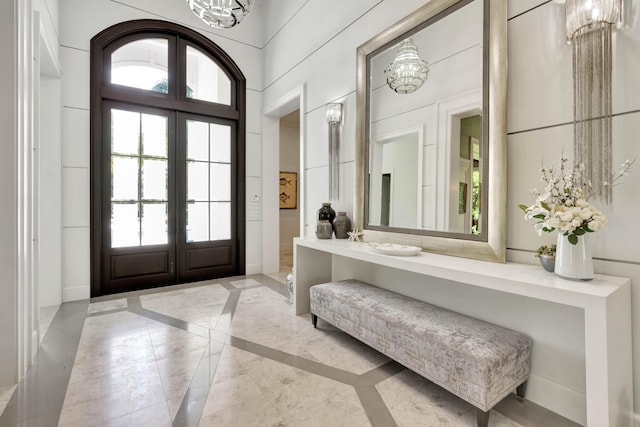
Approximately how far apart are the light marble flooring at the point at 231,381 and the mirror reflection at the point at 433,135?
3.66ft

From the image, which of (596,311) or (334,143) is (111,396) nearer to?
(596,311)

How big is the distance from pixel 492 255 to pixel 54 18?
493 cm

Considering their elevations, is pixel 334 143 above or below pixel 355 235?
above

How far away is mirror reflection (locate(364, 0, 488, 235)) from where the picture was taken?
205 centimetres

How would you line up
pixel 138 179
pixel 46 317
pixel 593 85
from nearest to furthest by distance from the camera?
pixel 593 85 → pixel 46 317 → pixel 138 179

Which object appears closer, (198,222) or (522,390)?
(522,390)

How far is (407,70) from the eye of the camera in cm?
254

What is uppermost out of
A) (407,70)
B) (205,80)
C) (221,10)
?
(205,80)

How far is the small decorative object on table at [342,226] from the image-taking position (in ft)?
10.1

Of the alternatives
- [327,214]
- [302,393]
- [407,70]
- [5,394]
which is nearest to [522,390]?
[302,393]

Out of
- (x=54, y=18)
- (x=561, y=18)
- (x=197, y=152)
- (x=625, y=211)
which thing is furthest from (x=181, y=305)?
(x=561, y=18)

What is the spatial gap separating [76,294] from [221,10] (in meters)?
3.64

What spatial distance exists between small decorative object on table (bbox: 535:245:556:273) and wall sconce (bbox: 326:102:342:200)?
Result: 79.7 inches

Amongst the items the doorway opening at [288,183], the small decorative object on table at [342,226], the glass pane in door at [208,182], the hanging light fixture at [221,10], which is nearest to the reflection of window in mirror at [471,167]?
the small decorative object on table at [342,226]
